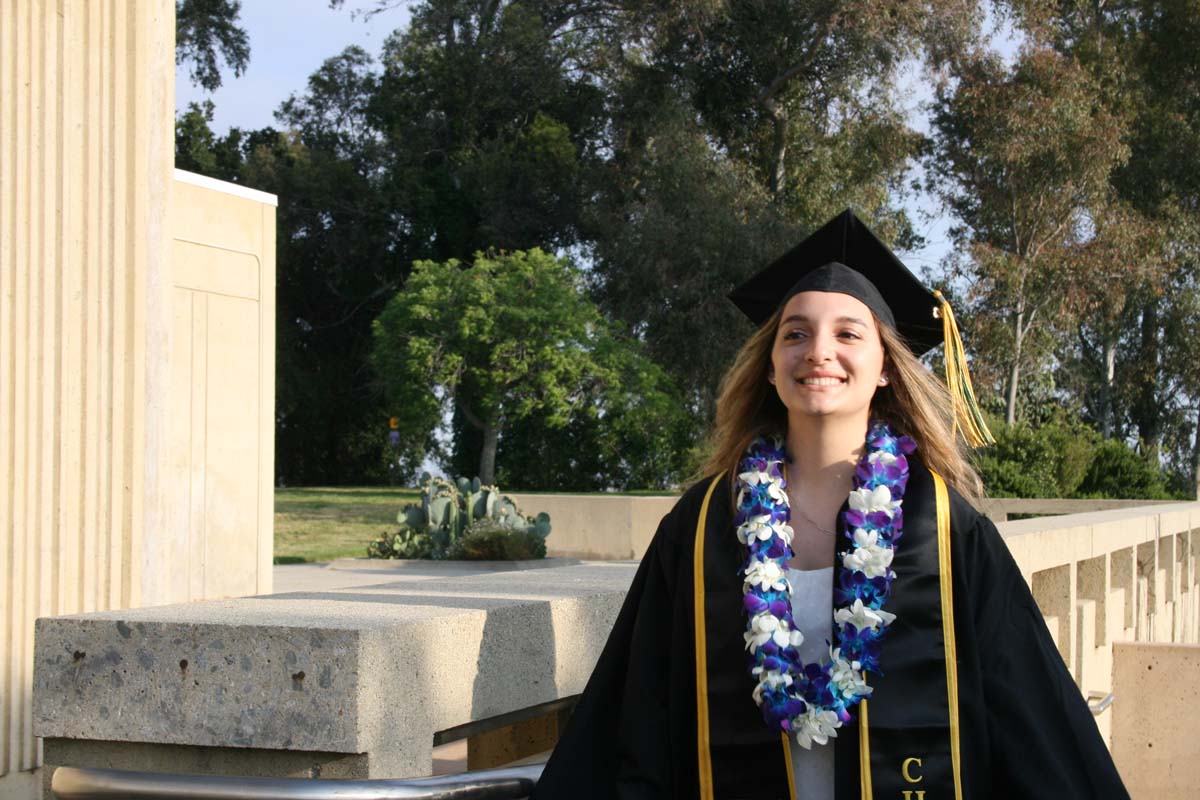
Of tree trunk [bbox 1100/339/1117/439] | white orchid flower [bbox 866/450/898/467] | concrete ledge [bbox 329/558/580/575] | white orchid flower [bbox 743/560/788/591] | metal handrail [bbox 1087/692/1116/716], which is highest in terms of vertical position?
tree trunk [bbox 1100/339/1117/439]

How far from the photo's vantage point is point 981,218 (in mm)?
32812

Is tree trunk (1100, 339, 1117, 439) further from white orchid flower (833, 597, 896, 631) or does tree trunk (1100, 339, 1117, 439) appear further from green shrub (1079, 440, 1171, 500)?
white orchid flower (833, 597, 896, 631)

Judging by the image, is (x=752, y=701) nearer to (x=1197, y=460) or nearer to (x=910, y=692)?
(x=910, y=692)

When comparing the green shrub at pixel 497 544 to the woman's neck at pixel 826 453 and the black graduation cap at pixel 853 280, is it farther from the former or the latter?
the woman's neck at pixel 826 453

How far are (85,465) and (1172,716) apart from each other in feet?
15.1

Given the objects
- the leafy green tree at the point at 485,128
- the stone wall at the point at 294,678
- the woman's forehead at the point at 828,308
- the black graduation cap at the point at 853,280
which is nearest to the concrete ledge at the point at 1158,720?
the black graduation cap at the point at 853,280

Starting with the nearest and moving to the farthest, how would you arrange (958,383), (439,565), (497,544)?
(958,383) < (497,544) < (439,565)

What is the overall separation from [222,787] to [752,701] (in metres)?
0.90

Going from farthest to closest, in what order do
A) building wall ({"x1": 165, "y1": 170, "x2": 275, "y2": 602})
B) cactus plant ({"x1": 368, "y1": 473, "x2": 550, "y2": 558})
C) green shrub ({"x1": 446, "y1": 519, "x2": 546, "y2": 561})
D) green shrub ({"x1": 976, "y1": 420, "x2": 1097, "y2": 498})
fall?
green shrub ({"x1": 976, "y1": 420, "x2": 1097, "y2": 498}) → cactus plant ({"x1": 368, "y1": 473, "x2": 550, "y2": 558}) → green shrub ({"x1": 446, "y1": 519, "x2": 546, "y2": 561}) → building wall ({"x1": 165, "y1": 170, "x2": 275, "y2": 602})

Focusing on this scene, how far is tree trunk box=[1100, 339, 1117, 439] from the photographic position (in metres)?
34.8

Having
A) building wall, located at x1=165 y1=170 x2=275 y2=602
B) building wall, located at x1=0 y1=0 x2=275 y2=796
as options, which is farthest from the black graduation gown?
building wall, located at x1=165 y1=170 x2=275 y2=602

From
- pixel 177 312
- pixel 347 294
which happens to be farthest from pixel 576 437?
pixel 177 312

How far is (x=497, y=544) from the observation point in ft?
51.8

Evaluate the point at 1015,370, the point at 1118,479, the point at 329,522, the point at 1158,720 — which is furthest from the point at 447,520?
the point at 1015,370
